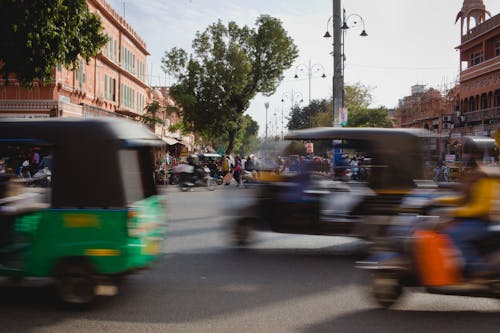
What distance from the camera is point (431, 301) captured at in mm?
5801

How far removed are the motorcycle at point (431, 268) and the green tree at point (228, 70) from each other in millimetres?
39933

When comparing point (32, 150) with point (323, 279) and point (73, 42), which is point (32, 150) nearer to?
point (323, 279)

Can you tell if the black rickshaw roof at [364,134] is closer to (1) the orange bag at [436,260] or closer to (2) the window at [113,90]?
(1) the orange bag at [436,260]

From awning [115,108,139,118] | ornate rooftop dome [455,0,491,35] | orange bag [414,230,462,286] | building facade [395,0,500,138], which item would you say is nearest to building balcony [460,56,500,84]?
building facade [395,0,500,138]

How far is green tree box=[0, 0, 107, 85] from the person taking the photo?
719 inches

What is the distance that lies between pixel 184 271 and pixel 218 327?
7.88 feet

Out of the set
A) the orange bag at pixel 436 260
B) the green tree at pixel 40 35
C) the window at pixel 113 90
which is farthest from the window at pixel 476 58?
the orange bag at pixel 436 260

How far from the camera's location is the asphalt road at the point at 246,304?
4910 mm

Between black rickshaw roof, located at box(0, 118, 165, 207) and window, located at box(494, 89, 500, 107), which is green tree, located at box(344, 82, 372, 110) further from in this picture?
black rickshaw roof, located at box(0, 118, 165, 207)

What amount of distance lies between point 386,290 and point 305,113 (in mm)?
76474

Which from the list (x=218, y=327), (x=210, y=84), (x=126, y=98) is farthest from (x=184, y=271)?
(x=126, y=98)

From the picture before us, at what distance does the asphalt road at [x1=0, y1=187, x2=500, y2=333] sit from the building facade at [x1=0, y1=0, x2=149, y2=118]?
16.9 meters

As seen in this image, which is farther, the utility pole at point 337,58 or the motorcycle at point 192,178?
the motorcycle at point 192,178

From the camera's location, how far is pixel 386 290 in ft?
17.6
